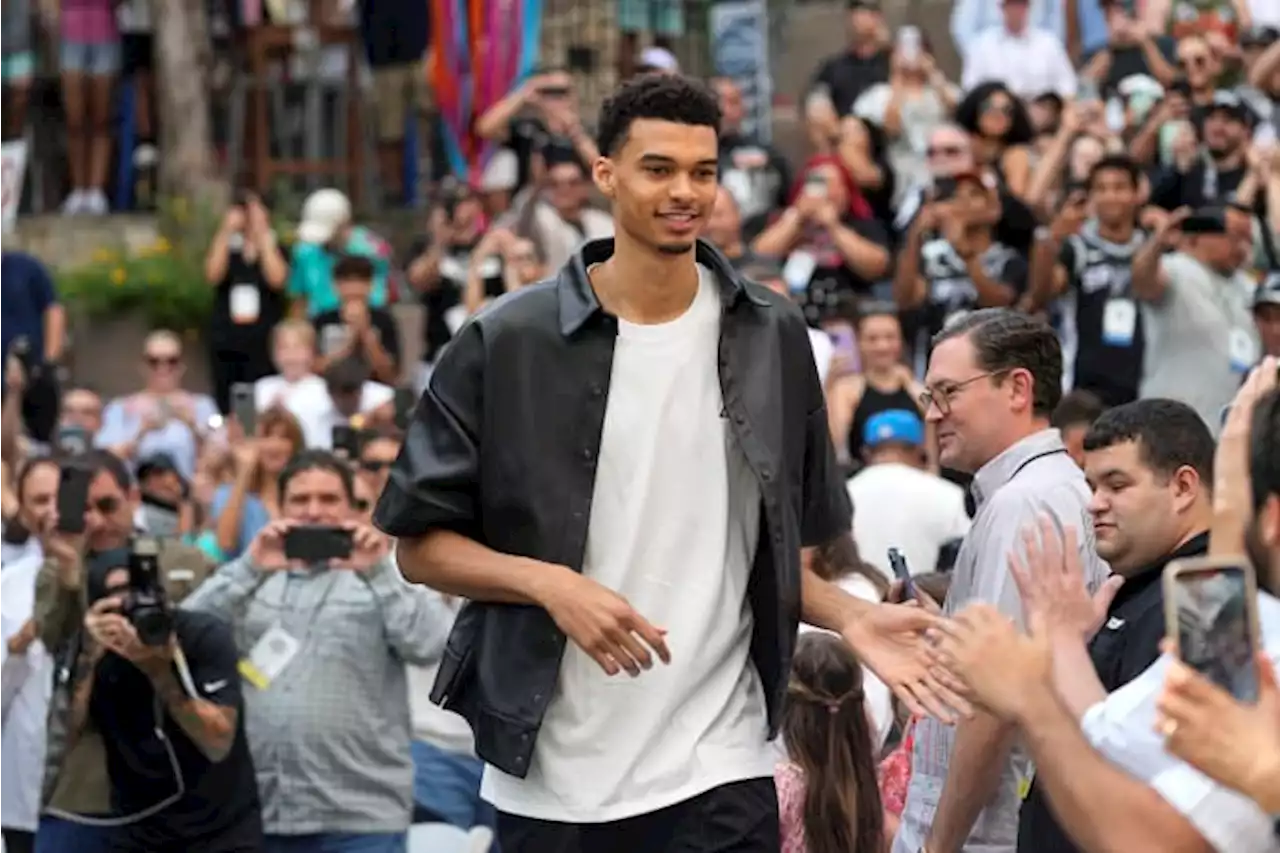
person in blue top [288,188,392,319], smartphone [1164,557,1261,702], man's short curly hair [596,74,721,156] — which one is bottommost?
person in blue top [288,188,392,319]

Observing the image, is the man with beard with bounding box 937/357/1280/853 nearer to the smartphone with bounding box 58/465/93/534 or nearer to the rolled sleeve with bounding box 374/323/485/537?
the rolled sleeve with bounding box 374/323/485/537

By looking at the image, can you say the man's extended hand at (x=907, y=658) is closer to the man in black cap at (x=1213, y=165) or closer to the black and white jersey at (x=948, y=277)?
the black and white jersey at (x=948, y=277)

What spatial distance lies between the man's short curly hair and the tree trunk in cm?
1510

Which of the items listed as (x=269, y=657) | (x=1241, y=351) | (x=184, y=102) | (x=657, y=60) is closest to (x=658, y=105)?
(x=269, y=657)

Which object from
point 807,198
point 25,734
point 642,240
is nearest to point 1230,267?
point 807,198

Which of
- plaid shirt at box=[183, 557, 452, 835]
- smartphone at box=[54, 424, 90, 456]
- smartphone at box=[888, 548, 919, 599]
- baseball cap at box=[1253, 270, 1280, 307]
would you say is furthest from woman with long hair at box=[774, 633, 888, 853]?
smartphone at box=[54, 424, 90, 456]

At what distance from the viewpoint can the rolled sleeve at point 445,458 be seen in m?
5.94

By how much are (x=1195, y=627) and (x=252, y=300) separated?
1357 centimetres

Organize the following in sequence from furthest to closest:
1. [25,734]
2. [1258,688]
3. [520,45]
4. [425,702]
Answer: [520,45] → [425,702] → [25,734] → [1258,688]

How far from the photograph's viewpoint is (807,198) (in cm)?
1528

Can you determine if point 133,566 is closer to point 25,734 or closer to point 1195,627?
point 25,734

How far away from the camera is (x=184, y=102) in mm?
21078

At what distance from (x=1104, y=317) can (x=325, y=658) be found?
462 cm

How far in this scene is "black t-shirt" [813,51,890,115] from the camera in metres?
18.2
